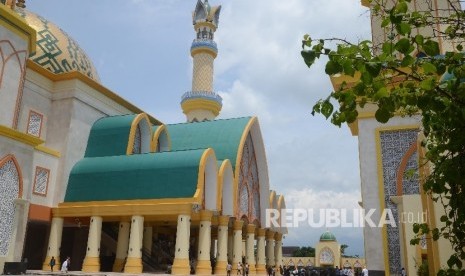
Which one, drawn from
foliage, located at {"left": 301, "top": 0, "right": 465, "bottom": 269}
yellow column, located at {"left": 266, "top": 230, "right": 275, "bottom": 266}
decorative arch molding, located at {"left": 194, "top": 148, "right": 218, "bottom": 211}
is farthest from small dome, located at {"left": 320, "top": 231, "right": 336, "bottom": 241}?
foliage, located at {"left": 301, "top": 0, "right": 465, "bottom": 269}

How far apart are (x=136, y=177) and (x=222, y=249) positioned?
5440 millimetres

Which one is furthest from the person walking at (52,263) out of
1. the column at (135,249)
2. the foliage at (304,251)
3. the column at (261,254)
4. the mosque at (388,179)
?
the foliage at (304,251)

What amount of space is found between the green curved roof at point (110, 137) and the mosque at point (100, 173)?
6 centimetres

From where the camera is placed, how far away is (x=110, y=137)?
23250mm

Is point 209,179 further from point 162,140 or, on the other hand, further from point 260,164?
point 260,164

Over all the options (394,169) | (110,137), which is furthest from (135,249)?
(394,169)

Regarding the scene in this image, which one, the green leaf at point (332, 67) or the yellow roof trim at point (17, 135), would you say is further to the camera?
the yellow roof trim at point (17, 135)

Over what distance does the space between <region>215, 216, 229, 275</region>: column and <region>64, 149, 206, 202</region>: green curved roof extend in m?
3.41

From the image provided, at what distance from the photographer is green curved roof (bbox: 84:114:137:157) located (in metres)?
23.0

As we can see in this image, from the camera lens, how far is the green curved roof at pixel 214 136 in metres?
25.2

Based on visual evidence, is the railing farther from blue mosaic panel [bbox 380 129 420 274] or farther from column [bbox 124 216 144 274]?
blue mosaic panel [bbox 380 129 420 274]

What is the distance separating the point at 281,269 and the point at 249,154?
854 centimetres

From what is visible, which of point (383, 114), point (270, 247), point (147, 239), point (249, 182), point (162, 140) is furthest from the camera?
point (270, 247)

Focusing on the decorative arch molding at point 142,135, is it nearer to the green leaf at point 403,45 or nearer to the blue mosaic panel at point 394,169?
the blue mosaic panel at point 394,169
